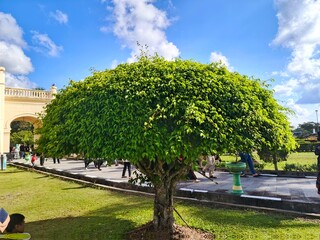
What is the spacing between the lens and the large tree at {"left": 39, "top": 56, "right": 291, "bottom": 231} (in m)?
3.66

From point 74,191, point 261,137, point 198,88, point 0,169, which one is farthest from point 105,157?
point 0,169

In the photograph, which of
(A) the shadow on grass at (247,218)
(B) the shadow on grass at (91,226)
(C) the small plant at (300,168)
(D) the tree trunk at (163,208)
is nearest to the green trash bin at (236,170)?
(A) the shadow on grass at (247,218)

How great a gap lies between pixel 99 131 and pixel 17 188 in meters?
9.00

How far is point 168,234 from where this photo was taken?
4730 mm

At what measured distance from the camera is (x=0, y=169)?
18891 mm

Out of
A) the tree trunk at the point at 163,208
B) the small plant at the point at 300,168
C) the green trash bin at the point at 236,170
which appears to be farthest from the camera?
the small plant at the point at 300,168

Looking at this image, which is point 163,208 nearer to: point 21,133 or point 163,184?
point 163,184

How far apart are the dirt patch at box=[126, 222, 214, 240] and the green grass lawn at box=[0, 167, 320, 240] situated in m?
0.21

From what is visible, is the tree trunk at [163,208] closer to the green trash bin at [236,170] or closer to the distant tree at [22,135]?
the green trash bin at [236,170]

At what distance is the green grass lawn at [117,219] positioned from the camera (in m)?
4.96

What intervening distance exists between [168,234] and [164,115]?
230 cm

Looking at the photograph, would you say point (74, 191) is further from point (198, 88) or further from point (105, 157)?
point (198, 88)

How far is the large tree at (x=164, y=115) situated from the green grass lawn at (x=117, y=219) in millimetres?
1673

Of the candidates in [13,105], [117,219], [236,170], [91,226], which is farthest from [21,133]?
[236,170]
